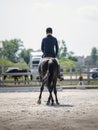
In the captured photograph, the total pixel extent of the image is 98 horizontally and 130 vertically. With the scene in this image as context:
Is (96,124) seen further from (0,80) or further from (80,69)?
(80,69)

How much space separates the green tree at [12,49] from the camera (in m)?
125

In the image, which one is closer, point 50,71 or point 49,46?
point 50,71

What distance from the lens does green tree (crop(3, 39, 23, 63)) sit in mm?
124544

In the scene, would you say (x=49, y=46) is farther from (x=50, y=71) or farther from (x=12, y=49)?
(x=12, y=49)

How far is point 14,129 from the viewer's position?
29.6 ft

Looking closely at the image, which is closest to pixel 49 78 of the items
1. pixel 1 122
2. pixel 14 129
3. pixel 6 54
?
pixel 1 122

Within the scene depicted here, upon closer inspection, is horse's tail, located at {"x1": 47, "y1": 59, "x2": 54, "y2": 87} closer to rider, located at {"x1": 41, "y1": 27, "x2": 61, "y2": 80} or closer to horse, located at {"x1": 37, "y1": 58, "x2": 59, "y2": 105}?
horse, located at {"x1": 37, "y1": 58, "x2": 59, "y2": 105}

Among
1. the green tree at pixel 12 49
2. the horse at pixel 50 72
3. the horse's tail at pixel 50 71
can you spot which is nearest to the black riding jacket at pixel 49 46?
the horse at pixel 50 72

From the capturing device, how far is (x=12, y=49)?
12950 centimetres

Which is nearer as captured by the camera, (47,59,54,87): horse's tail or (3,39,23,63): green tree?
(47,59,54,87): horse's tail

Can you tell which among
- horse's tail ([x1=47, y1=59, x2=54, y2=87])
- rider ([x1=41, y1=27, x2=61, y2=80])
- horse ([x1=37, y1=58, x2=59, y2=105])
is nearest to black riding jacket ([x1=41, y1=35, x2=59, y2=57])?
rider ([x1=41, y1=27, x2=61, y2=80])

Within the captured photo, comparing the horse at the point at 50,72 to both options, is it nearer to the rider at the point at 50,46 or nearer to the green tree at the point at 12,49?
the rider at the point at 50,46

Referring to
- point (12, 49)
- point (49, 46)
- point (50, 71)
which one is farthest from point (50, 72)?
point (12, 49)

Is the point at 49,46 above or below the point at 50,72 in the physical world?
above
